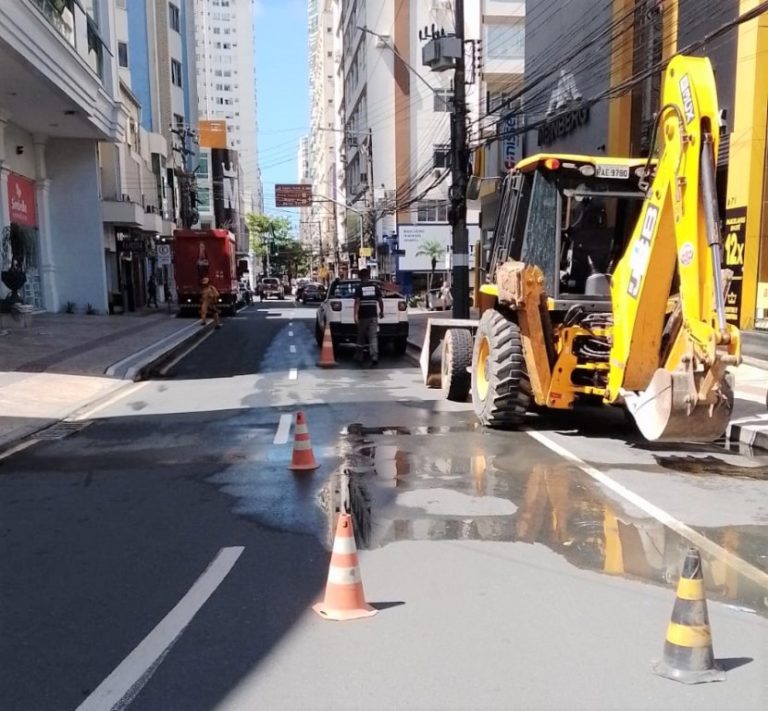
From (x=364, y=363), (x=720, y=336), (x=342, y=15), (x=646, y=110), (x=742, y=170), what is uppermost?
(x=342, y=15)

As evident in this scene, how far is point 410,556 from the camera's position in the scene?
16.1 ft

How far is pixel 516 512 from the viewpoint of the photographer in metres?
5.79

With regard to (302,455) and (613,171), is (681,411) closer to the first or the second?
(613,171)

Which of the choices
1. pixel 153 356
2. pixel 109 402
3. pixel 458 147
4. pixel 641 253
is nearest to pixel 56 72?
pixel 153 356

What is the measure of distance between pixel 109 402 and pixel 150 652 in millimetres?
9095

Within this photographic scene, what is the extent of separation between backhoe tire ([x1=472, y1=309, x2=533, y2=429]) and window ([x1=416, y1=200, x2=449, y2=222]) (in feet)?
144

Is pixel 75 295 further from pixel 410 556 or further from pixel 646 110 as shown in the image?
pixel 410 556

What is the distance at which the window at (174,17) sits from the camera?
5581cm

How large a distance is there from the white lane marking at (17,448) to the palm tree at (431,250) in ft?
125

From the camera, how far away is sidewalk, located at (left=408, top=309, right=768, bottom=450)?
27.2 ft

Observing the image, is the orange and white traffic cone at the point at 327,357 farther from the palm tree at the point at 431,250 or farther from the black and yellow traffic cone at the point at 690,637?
the palm tree at the point at 431,250

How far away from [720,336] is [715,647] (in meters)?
2.67

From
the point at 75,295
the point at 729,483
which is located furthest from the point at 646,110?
the point at 75,295

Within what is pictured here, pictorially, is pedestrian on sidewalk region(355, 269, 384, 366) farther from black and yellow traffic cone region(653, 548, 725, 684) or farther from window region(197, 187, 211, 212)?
window region(197, 187, 211, 212)
